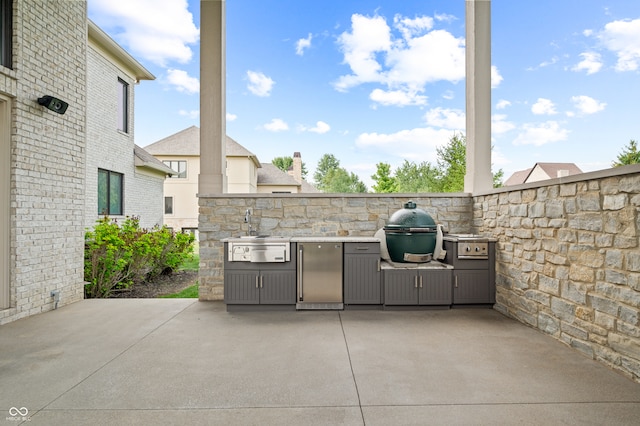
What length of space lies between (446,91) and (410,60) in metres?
4.02

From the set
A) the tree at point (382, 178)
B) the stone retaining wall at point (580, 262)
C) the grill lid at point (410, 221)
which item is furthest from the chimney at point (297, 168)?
the stone retaining wall at point (580, 262)

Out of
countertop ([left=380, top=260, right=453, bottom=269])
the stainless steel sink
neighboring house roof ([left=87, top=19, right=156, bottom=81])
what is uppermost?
neighboring house roof ([left=87, top=19, right=156, bottom=81])

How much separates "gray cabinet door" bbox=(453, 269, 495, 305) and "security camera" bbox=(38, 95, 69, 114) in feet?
16.8

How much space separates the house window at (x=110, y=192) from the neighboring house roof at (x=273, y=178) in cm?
1116

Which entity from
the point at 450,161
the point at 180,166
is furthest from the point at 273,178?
the point at 450,161

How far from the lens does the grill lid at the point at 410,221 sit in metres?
4.27

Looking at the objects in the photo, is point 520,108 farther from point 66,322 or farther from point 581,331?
point 66,322

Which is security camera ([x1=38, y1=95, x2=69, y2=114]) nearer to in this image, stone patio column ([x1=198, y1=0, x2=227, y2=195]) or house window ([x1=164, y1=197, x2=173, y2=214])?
stone patio column ([x1=198, y1=0, x2=227, y2=195])

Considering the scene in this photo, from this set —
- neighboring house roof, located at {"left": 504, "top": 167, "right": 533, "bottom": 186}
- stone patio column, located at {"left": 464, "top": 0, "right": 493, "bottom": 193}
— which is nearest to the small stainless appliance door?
stone patio column, located at {"left": 464, "top": 0, "right": 493, "bottom": 193}

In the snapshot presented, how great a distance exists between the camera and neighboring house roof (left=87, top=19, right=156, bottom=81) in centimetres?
697

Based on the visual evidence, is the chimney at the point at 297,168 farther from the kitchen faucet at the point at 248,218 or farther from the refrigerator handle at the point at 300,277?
the refrigerator handle at the point at 300,277

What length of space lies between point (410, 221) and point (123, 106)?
26.9 feet

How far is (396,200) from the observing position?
188 inches

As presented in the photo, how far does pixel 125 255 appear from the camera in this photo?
5754 millimetres
